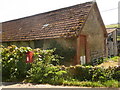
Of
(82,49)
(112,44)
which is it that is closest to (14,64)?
(82,49)

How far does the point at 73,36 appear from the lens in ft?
30.5

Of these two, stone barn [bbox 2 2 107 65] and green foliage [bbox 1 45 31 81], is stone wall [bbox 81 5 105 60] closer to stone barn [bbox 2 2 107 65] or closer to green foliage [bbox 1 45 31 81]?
stone barn [bbox 2 2 107 65]

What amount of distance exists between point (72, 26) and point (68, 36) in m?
1.26

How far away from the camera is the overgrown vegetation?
591cm

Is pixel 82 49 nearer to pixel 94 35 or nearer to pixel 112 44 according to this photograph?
pixel 94 35

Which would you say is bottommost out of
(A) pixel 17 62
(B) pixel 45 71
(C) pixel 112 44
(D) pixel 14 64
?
(B) pixel 45 71

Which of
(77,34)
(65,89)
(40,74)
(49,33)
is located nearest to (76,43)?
(77,34)

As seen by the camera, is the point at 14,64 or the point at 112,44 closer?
the point at 14,64

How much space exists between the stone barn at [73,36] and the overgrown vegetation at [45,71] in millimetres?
3009

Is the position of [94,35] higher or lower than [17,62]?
higher

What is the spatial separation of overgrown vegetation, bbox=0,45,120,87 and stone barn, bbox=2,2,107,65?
301 centimetres

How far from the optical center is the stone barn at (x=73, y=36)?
32.0ft

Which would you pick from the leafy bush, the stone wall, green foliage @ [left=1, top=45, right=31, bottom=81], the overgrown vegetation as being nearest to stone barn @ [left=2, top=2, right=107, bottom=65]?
the stone wall

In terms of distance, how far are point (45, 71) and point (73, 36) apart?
4024mm
